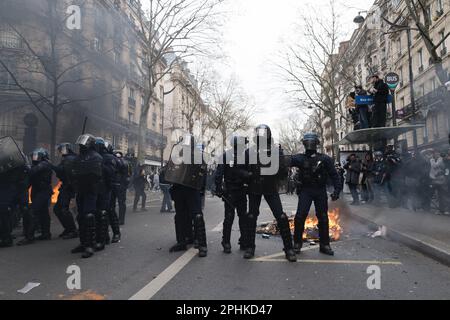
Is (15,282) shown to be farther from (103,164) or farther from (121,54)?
(121,54)

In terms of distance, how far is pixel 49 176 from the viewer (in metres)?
6.07

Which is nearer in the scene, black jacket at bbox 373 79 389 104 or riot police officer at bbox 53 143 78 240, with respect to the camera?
riot police officer at bbox 53 143 78 240

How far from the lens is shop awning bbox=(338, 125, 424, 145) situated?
8750 millimetres

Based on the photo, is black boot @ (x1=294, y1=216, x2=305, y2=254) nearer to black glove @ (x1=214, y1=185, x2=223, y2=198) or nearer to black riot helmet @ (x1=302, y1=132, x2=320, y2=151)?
black riot helmet @ (x1=302, y1=132, x2=320, y2=151)

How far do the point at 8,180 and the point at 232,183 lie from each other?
3523 mm

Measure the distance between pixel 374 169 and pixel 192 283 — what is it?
7.86 m

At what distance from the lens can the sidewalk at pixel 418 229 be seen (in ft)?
14.9

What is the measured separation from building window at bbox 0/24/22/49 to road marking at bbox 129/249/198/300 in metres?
8.06

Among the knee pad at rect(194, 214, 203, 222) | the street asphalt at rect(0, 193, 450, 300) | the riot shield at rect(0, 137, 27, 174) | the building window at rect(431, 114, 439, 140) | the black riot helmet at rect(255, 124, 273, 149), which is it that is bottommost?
the street asphalt at rect(0, 193, 450, 300)

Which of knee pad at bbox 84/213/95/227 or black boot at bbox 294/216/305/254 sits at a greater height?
knee pad at bbox 84/213/95/227

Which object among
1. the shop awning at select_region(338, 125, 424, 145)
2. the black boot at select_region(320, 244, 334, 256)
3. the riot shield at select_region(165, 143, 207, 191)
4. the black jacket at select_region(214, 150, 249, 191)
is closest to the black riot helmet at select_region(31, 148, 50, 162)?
the riot shield at select_region(165, 143, 207, 191)

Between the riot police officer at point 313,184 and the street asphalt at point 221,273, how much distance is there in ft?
1.26
